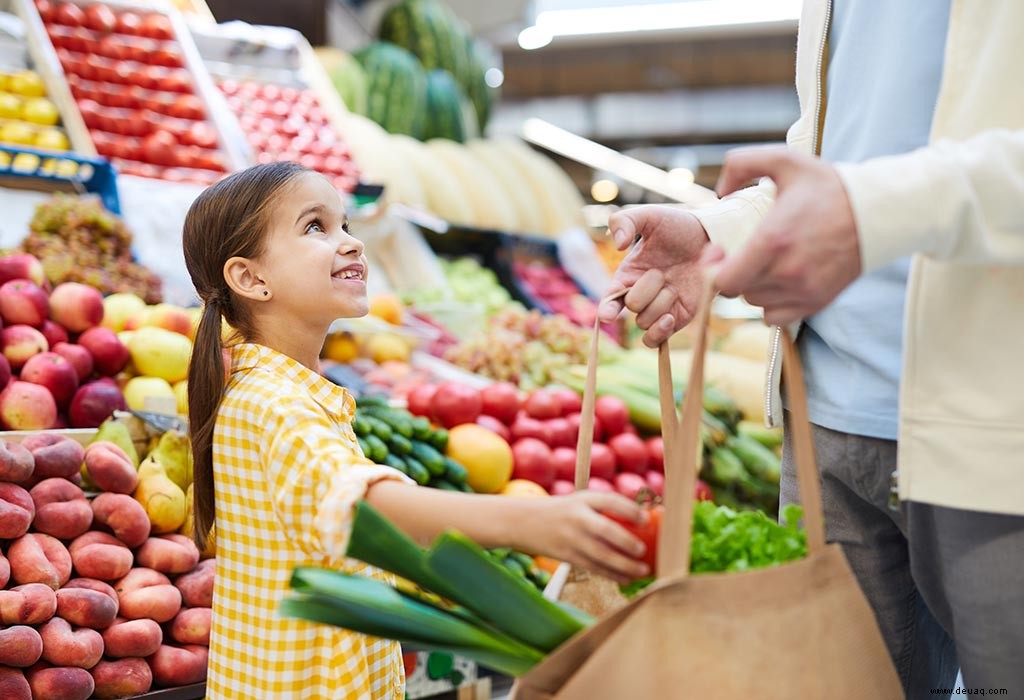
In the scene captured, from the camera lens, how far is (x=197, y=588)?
6.50 feet

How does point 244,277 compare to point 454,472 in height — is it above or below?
above

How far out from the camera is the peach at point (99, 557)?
187 cm

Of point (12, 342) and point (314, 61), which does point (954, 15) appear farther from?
point (314, 61)

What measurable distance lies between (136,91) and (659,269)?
136 inches

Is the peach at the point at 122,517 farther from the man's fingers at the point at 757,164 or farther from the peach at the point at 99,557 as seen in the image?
the man's fingers at the point at 757,164

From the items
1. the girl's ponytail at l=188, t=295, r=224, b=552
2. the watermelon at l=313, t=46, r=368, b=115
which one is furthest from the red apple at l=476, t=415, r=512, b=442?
the watermelon at l=313, t=46, r=368, b=115

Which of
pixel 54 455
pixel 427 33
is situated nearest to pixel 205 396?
pixel 54 455

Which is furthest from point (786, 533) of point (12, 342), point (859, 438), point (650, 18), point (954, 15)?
point (650, 18)

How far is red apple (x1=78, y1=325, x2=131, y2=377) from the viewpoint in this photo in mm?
2482

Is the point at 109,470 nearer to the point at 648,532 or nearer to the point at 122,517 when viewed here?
the point at 122,517

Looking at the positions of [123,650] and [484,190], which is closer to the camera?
[123,650]

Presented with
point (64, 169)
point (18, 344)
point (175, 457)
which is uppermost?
point (64, 169)

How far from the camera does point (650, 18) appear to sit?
6.69m

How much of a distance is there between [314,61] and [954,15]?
14.5 ft
